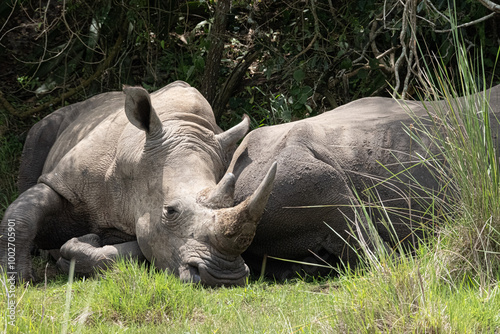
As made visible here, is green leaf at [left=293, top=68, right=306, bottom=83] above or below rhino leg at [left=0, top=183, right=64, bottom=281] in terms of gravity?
above

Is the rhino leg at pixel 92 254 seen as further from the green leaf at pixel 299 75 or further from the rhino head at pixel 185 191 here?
the green leaf at pixel 299 75

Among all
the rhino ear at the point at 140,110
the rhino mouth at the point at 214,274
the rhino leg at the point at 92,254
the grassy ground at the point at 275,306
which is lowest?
the rhino leg at the point at 92,254

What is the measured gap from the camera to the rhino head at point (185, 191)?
15.6ft

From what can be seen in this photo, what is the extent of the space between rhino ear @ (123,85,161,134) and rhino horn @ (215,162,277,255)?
46.9 inches

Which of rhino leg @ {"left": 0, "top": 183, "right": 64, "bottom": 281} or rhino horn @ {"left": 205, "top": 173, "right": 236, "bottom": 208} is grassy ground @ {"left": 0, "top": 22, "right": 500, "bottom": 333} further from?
rhino leg @ {"left": 0, "top": 183, "right": 64, "bottom": 281}

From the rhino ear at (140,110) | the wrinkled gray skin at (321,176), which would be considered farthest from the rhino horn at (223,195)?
the rhino ear at (140,110)

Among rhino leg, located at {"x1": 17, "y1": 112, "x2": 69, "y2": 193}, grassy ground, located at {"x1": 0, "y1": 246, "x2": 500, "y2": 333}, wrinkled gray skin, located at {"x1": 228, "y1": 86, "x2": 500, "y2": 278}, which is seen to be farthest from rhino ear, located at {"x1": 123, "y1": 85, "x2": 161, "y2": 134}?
rhino leg, located at {"x1": 17, "y1": 112, "x2": 69, "y2": 193}

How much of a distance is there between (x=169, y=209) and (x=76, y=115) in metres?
2.65

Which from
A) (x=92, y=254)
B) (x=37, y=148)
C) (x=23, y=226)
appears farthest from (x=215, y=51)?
(x=92, y=254)

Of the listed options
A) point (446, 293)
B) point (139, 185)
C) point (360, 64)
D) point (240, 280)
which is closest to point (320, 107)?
point (360, 64)

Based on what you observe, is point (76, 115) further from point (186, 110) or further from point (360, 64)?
point (360, 64)

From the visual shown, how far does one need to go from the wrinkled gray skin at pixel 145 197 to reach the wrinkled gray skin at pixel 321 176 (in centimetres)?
32

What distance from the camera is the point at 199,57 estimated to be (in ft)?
27.3

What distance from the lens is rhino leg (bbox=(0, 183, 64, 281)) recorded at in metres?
5.51
